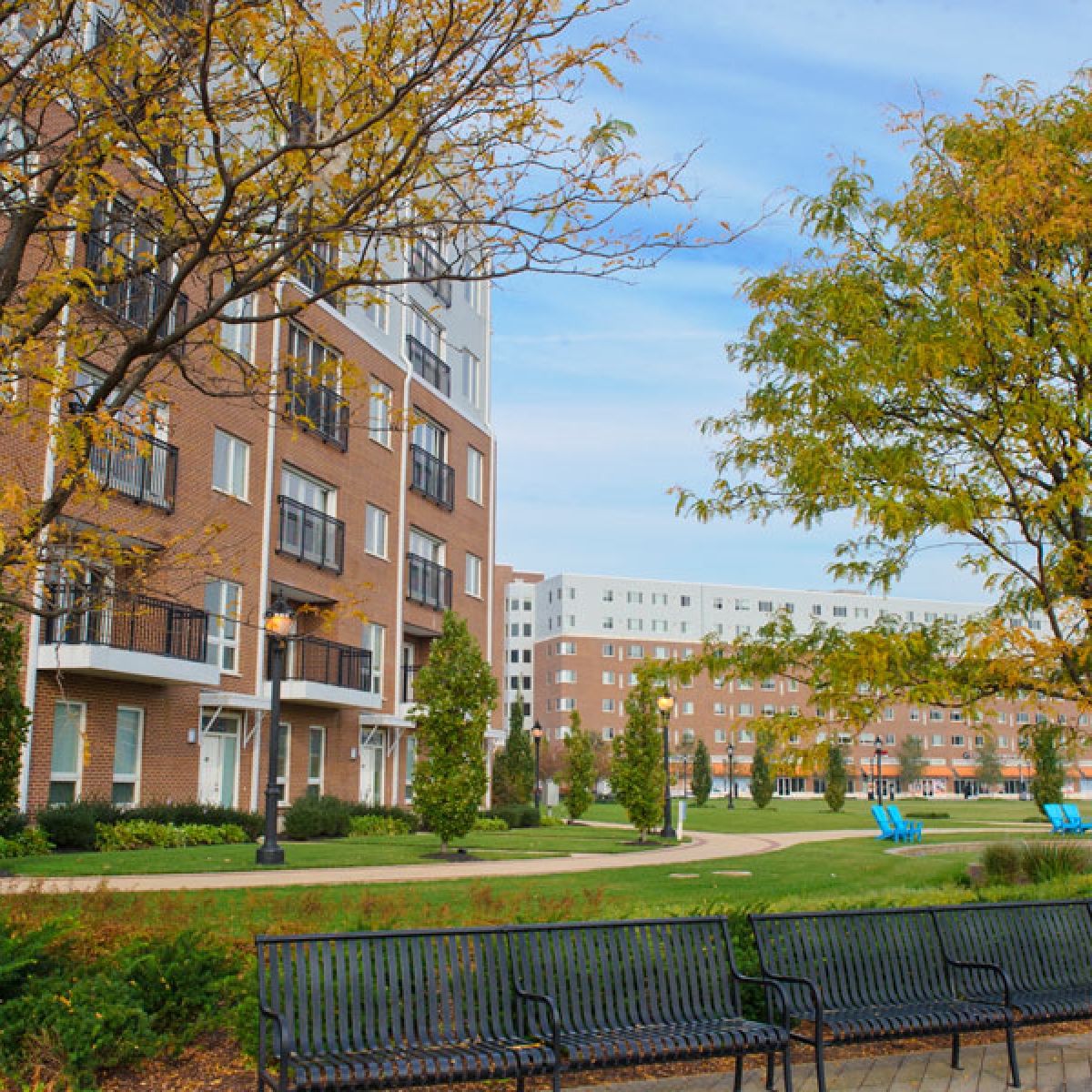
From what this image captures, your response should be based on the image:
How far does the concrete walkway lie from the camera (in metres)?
6.50

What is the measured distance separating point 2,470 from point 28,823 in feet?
18.7

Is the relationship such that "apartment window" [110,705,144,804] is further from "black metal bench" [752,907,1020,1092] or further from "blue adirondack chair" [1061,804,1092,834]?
"blue adirondack chair" [1061,804,1092,834]

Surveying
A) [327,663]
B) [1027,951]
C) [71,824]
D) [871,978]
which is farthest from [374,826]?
[871,978]

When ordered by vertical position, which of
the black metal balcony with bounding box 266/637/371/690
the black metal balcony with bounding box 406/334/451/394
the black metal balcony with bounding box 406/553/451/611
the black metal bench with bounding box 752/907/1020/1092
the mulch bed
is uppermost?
the black metal balcony with bounding box 406/334/451/394

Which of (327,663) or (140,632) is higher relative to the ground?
(140,632)

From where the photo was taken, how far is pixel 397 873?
684 inches

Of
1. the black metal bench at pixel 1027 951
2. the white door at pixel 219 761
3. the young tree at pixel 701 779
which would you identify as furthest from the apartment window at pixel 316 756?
the young tree at pixel 701 779

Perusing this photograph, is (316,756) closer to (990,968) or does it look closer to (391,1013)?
(990,968)

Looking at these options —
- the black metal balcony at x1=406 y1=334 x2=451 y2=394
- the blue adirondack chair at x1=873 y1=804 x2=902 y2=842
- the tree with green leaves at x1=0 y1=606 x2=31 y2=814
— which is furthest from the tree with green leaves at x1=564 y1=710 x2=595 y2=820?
the tree with green leaves at x1=0 y1=606 x2=31 y2=814

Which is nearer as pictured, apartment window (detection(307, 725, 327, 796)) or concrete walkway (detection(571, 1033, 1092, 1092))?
concrete walkway (detection(571, 1033, 1092, 1092))

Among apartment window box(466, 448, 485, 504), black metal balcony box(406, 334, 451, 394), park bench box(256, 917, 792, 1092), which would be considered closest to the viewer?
park bench box(256, 917, 792, 1092)

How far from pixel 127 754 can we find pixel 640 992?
18.0 m

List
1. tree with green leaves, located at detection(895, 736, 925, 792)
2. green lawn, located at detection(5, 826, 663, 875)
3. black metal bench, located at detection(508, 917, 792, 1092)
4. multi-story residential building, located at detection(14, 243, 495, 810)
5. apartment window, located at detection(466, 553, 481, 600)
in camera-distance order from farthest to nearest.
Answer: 1. tree with green leaves, located at detection(895, 736, 925, 792)
2. apartment window, located at detection(466, 553, 481, 600)
3. multi-story residential building, located at detection(14, 243, 495, 810)
4. green lawn, located at detection(5, 826, 663, 875)
5. black metal bench, located at detection(508, 917, 792, 1092)

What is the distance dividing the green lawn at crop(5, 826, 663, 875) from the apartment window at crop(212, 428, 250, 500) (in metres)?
7.62
